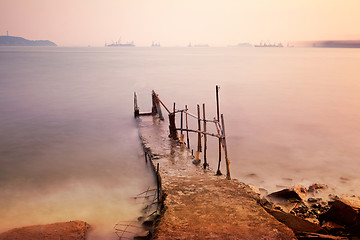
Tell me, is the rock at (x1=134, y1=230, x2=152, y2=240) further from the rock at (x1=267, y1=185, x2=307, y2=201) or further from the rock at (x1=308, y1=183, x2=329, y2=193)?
the rock at (x1=308, y1=183, x2=329, y2=193)

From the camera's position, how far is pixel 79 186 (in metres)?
8.74

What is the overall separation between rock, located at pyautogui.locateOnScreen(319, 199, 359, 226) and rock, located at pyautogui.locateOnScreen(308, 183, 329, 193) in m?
2.51

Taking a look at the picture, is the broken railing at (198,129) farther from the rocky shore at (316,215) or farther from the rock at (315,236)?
the rock at (315,236)

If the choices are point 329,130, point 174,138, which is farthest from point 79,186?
point 329,130

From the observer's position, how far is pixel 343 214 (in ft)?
18.4

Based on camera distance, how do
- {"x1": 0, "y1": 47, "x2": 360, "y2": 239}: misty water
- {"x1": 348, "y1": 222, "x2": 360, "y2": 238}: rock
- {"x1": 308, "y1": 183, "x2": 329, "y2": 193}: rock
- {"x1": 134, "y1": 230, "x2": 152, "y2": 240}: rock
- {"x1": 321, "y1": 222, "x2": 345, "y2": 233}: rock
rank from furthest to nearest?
{"x1": 308, "y1": 183, "x2": 329, "y2": 193}: rock → {"x1": 0, "y1": 47, "x2": 360, "y2": 239}: misty water → {"x1": 134, "y1": 230, "x2": 152, "y2": 240}: rock → {"x1": 321, "y1": 222, "x2": 345, "y2": 233}: rock → {"x1": 348, "y1": 222, "x2": 360, "y2": 238}: rock

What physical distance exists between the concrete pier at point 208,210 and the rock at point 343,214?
150 centimetres

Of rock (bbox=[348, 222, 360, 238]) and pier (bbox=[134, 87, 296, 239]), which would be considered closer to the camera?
pier (bbox=[134, 87, 296, 239])

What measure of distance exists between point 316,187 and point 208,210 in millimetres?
4543

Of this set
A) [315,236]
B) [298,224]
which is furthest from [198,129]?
[315,236]

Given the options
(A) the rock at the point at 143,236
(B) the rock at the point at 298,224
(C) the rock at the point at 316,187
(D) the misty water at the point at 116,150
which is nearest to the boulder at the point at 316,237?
(B) the rock at the point at 298,224

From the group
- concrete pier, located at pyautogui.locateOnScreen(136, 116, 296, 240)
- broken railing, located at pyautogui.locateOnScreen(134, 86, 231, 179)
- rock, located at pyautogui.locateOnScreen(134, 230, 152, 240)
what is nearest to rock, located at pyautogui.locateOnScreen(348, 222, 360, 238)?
concrete pier, located at pyautogui.locateOnScreen(136, 116, 296, 240)

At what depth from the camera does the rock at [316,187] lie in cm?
831

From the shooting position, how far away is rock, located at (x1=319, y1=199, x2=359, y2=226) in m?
5.53
